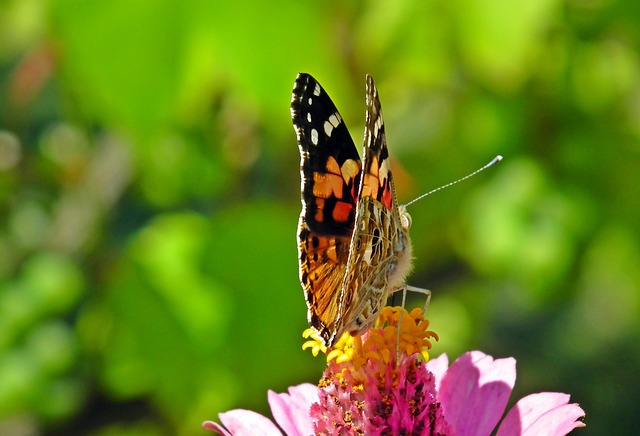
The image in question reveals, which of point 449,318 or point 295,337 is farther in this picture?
point 449,318

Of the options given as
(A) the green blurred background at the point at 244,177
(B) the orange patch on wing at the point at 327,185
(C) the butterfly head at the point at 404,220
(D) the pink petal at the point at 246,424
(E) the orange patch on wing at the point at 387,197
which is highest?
(A) the green blurred background at the point at 244,177

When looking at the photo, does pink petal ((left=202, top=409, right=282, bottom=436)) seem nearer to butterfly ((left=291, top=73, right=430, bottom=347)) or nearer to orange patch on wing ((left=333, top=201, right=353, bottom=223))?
butterfly ((left=291, top=73, right=430, bottom=347))

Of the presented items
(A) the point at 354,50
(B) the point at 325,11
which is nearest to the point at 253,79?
(B) the point at 325,11

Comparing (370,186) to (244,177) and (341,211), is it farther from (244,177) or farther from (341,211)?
(244,177)

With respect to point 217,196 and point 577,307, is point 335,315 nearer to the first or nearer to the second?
point 217,196

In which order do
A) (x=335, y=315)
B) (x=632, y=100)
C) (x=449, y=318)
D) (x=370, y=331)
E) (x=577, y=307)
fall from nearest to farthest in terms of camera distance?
(x=335, y=315)
(x=370, y=331)
(x=632, y=100)
(x=449, y=318)
(x=577, y=307)

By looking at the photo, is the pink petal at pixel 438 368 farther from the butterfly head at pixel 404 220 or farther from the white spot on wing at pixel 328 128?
the white spot on wing at pixel 328 128

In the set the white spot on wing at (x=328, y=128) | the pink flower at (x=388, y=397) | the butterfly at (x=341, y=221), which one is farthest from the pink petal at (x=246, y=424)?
the white spot on wing at (x=328, y=128)
